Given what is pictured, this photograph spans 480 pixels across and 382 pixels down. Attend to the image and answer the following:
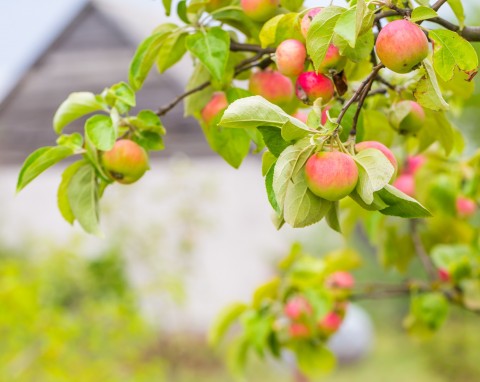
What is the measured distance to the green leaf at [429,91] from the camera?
0.54m

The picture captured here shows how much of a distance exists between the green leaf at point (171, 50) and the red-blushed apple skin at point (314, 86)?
0.56 feet

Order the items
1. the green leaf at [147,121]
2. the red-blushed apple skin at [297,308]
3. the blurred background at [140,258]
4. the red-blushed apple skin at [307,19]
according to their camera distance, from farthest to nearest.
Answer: the blurred background at [140,258], the red-blushed apple skin at [297,308], the green leaf at [147,121], the red-blushed apple skin at [307,19]

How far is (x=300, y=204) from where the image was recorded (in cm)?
51

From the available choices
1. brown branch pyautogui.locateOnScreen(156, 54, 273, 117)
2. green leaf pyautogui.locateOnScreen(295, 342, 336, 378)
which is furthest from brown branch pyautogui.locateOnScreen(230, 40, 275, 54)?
green leaf pyautogui.locateOnScreen(295, 342, 336, 378)

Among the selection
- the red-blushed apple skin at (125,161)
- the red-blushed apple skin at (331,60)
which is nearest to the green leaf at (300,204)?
the red-blushed apple skin at (331,60)

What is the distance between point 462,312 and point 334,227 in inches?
190

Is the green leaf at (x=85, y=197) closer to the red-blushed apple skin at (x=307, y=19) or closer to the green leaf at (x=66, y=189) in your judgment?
the green leaf at (x=66, y=189)

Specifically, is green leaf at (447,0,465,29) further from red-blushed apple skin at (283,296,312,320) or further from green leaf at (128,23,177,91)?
red-blushed apple skin at (283,296,312,320)

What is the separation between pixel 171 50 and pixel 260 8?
11 centimetres

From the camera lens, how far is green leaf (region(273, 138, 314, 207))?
1.63ft

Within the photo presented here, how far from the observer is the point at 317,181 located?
0.50m

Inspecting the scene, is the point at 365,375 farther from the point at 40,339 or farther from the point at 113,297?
the point at 40,339

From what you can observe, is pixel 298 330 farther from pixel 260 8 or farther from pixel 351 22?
pixel 351 22

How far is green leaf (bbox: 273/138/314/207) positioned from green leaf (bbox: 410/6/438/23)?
0.40 feet
